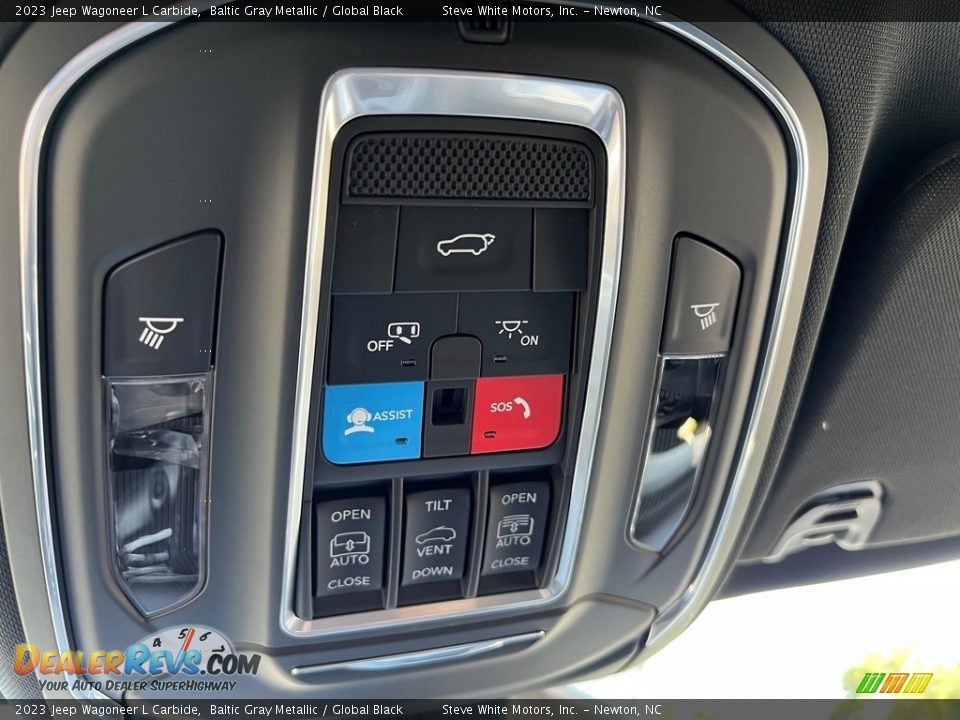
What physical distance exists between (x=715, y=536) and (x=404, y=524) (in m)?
0.30

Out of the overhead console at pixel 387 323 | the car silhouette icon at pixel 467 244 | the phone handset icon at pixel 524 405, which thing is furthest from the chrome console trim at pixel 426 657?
the car silhouette icon at pixel 467 244

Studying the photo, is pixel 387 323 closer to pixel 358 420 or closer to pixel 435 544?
pixel 358 420

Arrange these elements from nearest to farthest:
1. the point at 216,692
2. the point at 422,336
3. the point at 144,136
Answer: the point at 144,136
the point at 422,336
the point at 216,692

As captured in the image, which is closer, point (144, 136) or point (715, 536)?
point (144, 136)

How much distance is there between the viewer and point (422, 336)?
0.55 meters

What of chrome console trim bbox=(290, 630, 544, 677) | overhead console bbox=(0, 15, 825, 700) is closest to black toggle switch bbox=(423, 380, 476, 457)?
overhead console bbox=(0, 15, 825, 700)

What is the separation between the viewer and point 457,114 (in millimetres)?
482

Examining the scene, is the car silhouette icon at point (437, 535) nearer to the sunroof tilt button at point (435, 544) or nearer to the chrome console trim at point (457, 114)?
the sunroof tilt button at point (435, 544)

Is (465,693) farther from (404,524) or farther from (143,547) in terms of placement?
(143,547)

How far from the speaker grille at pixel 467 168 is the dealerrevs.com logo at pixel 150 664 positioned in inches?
15.2

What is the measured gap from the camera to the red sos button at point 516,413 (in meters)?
0.59

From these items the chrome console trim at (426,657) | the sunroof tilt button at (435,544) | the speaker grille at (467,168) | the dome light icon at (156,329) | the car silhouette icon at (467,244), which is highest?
the speaker grille at (467,168)

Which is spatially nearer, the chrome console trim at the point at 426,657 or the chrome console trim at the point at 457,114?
the chrome console trim at the point at 457,114

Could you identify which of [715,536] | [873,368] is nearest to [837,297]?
[873,368]
